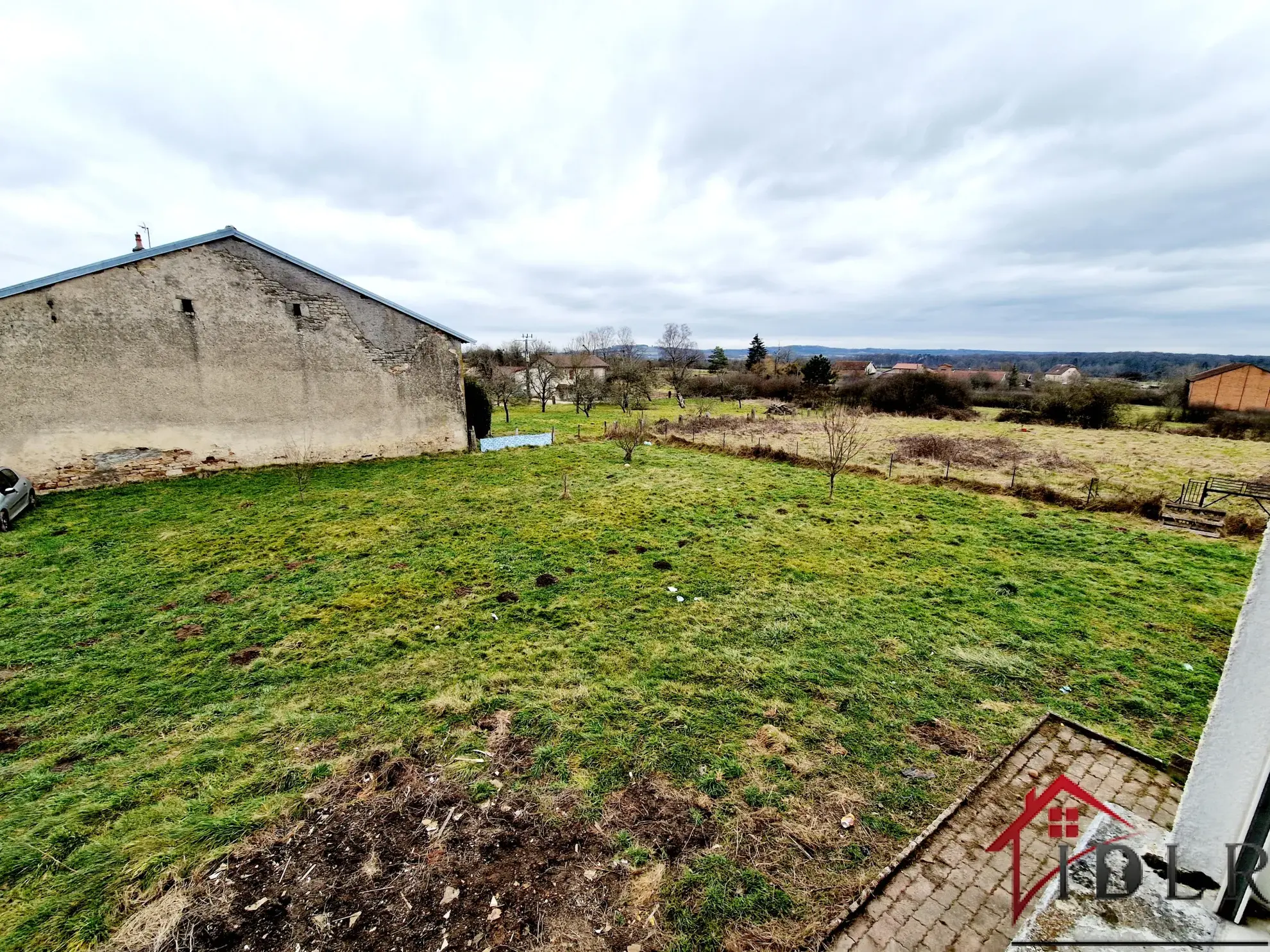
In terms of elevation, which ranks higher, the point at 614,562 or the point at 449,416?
the point at 449,416

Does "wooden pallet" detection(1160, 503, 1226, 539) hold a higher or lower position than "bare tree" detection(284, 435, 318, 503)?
lower

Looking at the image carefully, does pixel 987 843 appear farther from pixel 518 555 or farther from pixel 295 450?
pixel 295 450

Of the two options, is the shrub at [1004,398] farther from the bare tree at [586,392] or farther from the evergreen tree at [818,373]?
the bare tree at [586,392]

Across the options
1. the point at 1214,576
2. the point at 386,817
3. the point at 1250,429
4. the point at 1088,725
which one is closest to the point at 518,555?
the point at 386,817

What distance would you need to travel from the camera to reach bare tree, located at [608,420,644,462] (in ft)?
51.7

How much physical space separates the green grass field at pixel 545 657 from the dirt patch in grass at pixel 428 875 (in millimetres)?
251

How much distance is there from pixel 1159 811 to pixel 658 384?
52.6m

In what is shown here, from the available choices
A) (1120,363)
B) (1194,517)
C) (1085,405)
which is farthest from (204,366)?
(1120,363)

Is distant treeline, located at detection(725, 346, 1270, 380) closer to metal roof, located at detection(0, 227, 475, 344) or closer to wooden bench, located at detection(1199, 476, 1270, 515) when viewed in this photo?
wooden bench, located at detection(1199, 476, 1270, 515)

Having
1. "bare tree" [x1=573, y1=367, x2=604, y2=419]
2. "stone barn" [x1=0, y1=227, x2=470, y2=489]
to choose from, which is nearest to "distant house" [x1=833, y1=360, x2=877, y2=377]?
"bare tree" [x1=573, y1=367, x2=604, y2=419]

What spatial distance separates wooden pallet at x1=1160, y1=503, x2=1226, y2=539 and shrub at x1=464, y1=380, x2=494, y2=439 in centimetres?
1826

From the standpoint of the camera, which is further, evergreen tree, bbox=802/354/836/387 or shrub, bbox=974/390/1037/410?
evergreen tree, bbox=802/354/836/387

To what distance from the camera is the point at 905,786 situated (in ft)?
12.4

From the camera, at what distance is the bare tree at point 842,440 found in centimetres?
1297
